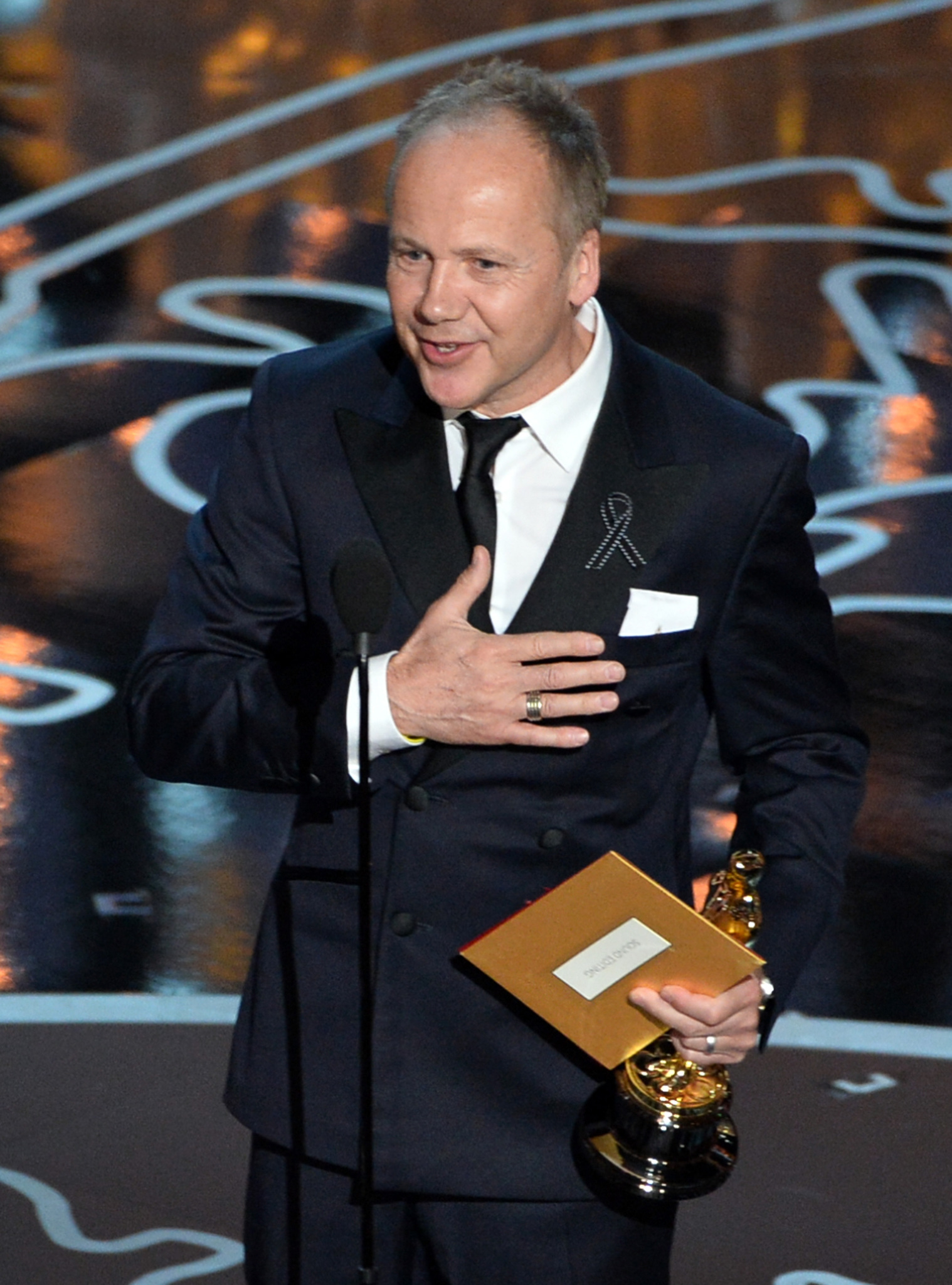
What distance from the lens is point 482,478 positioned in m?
2.47

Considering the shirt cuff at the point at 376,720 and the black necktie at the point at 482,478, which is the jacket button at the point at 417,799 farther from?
the black necktie at the point at 482,478

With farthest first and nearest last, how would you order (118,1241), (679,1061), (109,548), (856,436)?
(856,436) → (109,548) → (118,1241) → (679,1061)

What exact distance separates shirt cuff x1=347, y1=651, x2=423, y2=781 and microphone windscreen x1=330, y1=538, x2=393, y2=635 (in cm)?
20

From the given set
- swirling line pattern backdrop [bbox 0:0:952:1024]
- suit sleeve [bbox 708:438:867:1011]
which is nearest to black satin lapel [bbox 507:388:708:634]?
suit sleeve [bbox 708:438:867:1011]

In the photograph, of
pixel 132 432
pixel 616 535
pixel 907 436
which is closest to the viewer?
pixel 616 535

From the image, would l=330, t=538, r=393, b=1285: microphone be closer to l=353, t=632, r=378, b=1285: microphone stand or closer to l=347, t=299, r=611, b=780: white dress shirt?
l=353, t=632, r=378, b=1285: microphone stand

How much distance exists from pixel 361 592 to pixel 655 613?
559 mm

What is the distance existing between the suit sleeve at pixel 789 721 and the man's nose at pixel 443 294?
493 millimetres

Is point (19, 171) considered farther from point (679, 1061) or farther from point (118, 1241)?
point (679, 1061)

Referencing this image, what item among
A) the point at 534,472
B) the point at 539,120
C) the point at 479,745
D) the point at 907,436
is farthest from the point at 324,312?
the point at 479,745

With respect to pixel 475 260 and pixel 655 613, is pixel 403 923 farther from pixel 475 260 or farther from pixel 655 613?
pixel 475 260

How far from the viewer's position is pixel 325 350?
2.67 m

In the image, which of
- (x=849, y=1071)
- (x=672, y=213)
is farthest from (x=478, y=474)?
(x=672, y=213)

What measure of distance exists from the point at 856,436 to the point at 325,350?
523 cm
